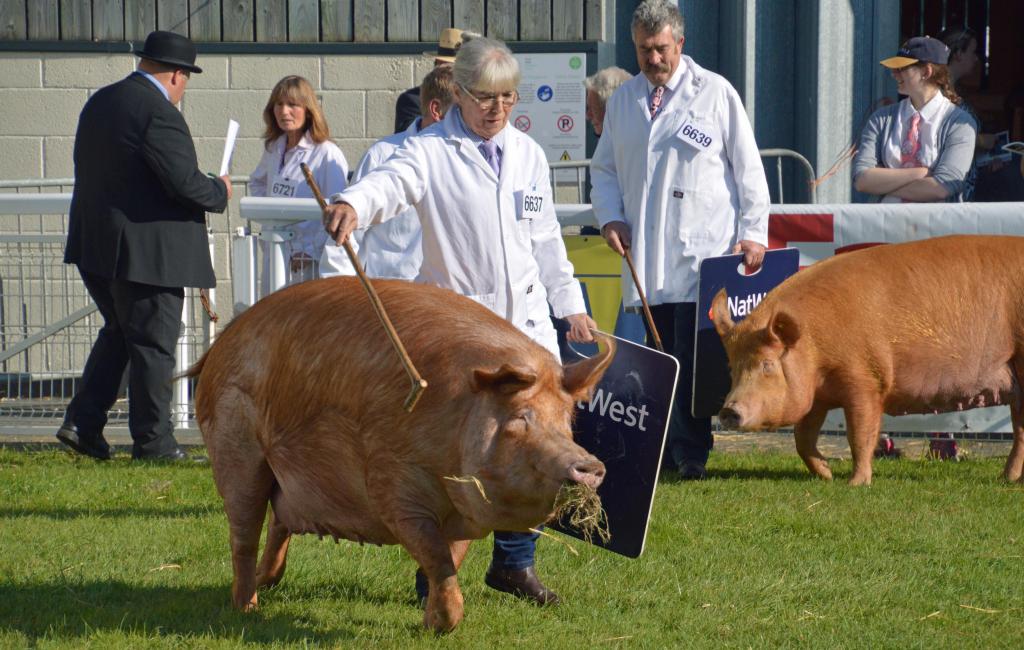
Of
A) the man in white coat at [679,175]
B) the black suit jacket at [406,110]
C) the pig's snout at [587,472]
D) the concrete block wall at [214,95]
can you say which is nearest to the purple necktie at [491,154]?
the pig's snout at [587,472]

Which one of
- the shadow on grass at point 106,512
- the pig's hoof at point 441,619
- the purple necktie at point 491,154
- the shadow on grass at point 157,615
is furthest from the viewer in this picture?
the shadow on grass at point 106,512

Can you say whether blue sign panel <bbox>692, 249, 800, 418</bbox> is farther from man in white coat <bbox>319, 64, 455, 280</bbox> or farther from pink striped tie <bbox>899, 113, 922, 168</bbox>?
man in white coat <bbox>319, 64, 455, 280</bbox>

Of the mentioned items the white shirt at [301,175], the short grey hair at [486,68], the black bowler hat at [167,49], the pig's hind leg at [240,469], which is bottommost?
the pig's hind leg at [240,469]

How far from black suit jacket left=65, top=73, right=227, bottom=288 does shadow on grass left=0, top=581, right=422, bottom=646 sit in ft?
8.65

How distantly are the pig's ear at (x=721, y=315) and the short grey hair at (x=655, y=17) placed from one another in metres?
1.28

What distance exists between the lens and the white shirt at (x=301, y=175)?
7.66 meters

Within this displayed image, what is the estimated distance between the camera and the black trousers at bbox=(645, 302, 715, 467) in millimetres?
7094

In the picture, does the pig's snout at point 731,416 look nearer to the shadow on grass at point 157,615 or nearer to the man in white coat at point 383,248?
the man in white coat at point 383,248

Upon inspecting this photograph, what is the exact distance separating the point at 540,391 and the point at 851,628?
56.0 inches

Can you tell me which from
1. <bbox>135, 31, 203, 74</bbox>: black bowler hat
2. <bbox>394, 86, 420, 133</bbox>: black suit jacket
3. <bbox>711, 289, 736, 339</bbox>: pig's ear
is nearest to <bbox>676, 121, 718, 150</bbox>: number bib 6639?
<bbox>711, 289, 736, 339</bbox>: pig's ear

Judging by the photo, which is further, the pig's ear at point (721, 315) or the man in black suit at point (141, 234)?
the man in black suit at point (141, 234)

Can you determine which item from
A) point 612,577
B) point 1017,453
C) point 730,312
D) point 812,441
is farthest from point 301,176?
point 1017,453

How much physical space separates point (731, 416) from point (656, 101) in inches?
61.8

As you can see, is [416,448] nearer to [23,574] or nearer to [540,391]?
[540,391]
